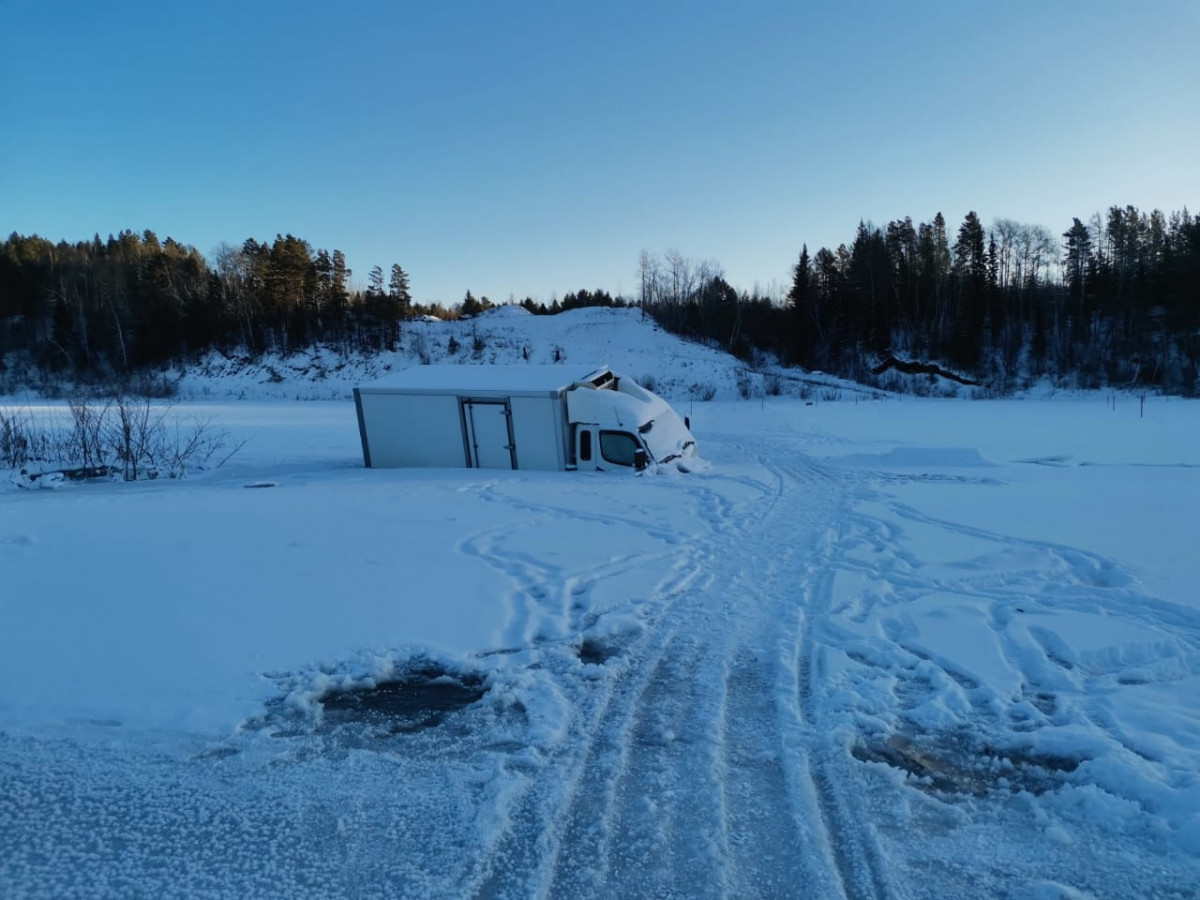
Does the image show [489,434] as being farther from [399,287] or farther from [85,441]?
[399,287]

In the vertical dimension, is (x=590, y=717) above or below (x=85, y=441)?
below

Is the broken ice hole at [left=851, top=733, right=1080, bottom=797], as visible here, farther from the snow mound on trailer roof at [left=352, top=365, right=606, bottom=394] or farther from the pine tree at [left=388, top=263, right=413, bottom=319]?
the pine tree at [left=388, top=263, right=413, bottom=319]

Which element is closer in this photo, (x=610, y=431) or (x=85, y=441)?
(x=610, y=431)

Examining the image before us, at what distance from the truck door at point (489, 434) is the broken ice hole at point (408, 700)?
11.1m

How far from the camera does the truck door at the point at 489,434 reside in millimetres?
16641

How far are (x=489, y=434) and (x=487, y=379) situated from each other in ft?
4.94

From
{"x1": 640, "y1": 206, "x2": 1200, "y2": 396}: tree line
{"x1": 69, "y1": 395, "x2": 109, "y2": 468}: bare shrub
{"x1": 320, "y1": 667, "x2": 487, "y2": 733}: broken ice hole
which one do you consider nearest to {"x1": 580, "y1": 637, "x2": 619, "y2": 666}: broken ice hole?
{"x1": 320, "y1": 667, "x2": 487, "y2": 733}: broken ice hole

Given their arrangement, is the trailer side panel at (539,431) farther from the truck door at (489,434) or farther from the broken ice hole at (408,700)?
the broken ice hole at (408,700)

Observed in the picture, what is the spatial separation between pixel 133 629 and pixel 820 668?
22.1 ft

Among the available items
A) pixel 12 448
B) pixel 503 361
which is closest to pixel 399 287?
pixel 503 361

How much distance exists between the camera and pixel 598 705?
5.25 m

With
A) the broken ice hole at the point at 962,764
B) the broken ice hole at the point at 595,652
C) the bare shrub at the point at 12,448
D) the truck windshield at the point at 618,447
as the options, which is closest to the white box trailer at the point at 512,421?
the truck windshield at the point at 618,447

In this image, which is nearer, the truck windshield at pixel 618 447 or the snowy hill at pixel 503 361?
the truck windshield at pixel 618 447

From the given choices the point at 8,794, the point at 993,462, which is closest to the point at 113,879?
the point at 8,794
